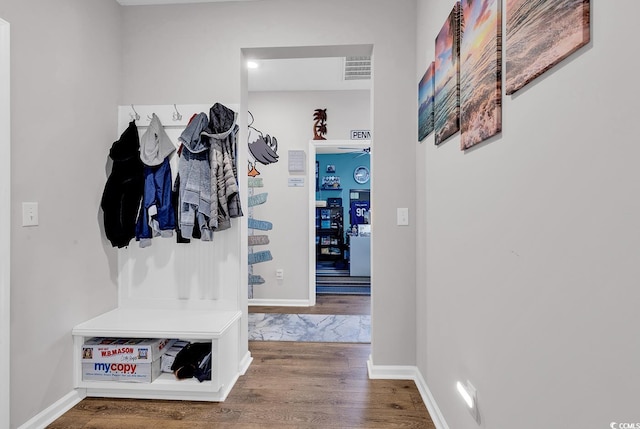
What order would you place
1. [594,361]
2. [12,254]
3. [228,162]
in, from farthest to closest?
[228,162], [12,254], [594,361]

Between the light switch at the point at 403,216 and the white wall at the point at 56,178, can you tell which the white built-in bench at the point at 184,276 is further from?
the light switch at the point at 403,216

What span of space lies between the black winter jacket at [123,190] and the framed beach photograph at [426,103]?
1967mm

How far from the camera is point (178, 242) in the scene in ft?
7.52

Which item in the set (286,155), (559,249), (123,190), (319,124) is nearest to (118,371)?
(123,190)

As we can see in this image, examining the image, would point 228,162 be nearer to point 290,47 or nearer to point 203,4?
point 290,47

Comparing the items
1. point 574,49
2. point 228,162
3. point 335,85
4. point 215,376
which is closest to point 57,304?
point 215,376

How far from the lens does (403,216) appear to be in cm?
222

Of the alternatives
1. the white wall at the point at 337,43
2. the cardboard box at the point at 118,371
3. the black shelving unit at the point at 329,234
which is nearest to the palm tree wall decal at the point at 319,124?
the white wall at the point at 337,43

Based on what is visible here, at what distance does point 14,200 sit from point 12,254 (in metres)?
0.27

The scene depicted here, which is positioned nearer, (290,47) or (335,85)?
(290,47)

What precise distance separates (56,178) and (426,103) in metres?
2.25

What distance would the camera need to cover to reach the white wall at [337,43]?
7.31 ft

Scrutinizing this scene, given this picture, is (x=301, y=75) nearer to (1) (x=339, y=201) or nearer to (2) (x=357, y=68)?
(2) (x=357, y=68)

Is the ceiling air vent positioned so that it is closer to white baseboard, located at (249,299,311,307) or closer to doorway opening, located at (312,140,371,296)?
white baseboard, located at (249,299,311,307)
